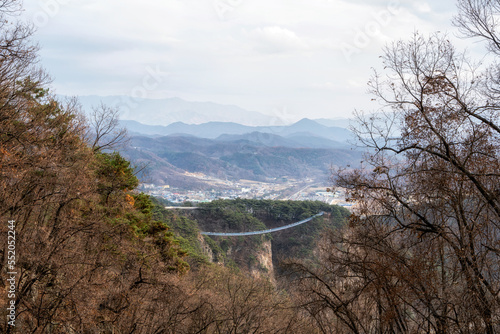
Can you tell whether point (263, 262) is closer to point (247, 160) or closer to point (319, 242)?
point (319, 242)

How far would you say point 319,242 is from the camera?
12086 mm

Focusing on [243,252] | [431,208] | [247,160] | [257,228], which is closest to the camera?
[431,208]

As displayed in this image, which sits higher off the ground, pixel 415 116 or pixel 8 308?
pixel 415 116

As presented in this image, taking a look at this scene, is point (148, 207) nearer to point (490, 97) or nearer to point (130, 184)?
point (130, 184)

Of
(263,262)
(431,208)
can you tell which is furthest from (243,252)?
(431,208)

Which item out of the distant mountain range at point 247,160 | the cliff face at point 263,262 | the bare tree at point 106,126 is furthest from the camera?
the distant mountain range at point 247,160

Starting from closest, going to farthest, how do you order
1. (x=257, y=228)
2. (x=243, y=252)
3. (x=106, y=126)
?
(x=106, y=126), (x=243, y=252), (x=257, y=228)

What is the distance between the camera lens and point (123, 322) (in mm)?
12211

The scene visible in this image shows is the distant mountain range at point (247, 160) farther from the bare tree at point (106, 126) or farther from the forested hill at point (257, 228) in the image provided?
the bare tree at point (106, 126)

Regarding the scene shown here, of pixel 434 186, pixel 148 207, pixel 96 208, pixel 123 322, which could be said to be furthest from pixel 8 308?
pixel 148 207

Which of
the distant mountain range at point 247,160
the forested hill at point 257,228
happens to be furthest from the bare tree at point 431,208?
the distant mountain range at point 247,160

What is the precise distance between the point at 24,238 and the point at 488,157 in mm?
11112

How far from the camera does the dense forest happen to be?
7.31m

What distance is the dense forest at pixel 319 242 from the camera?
7.31m
